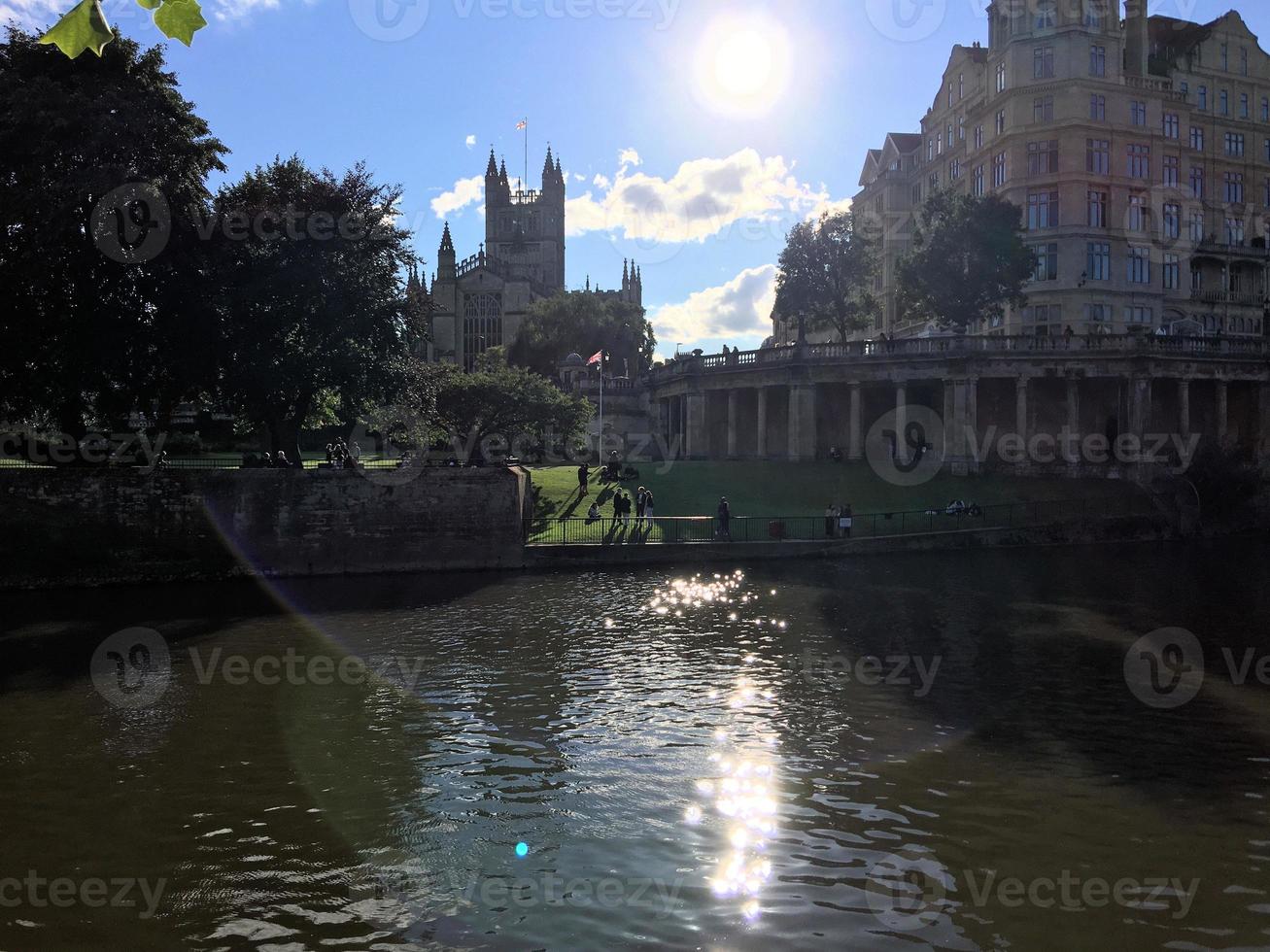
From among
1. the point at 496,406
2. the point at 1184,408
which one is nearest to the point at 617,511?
the point at 496,406

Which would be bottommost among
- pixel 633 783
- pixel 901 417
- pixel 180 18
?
pixel 633 783

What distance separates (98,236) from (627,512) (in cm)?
2368

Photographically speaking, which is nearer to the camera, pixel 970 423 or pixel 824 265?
pixel 970 423

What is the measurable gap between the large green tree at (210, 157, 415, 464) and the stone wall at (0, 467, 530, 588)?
4.24 metres

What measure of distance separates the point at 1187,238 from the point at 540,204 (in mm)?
108115

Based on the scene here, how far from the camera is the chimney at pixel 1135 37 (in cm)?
6506

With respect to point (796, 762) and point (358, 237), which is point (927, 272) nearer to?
point (358, 237)

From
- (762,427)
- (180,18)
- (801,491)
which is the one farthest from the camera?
(762,427)

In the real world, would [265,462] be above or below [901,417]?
below

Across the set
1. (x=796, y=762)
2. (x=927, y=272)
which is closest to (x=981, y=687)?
(x=796, y=762)

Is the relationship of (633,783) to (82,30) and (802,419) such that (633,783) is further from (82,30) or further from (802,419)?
(802,419)

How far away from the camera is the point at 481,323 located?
126 m

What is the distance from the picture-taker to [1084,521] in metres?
44.9

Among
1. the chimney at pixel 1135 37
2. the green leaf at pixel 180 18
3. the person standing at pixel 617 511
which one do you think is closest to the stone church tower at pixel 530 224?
the chimney at pixel 1135 37
